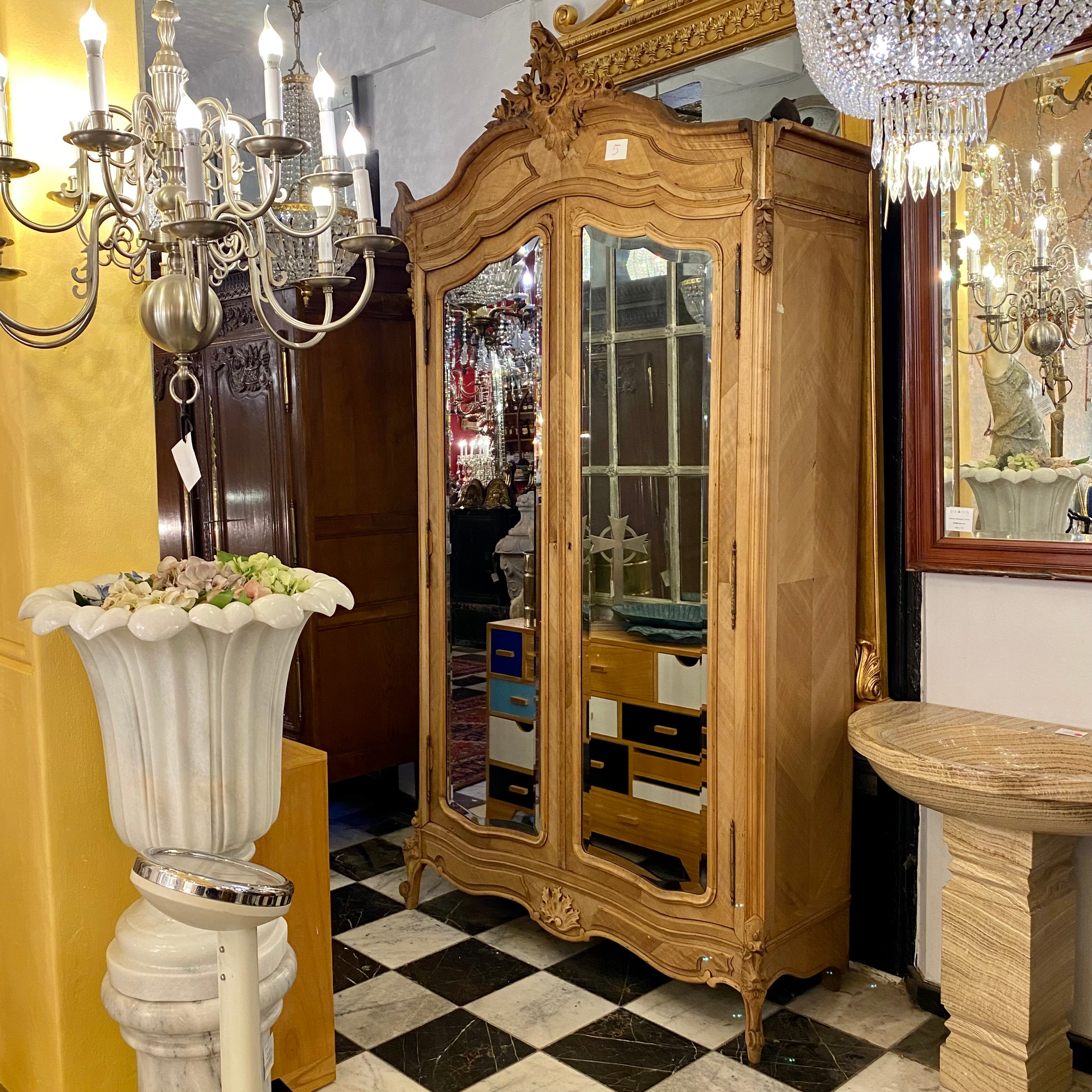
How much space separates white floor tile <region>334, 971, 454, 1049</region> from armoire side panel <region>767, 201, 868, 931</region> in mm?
945

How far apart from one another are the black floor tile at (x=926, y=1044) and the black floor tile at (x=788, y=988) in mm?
292

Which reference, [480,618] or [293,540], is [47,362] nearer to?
[480,618]

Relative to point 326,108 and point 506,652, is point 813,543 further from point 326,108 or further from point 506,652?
point 326,108

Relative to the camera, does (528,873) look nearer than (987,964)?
No

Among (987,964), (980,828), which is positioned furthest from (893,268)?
(987,964)

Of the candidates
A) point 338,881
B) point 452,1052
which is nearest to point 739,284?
point 452,1052

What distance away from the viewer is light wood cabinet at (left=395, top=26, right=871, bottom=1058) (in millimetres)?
2512

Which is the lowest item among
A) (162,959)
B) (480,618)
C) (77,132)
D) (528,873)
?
→ (528,873)

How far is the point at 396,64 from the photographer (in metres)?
4.14

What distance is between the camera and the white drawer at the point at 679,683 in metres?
2.65

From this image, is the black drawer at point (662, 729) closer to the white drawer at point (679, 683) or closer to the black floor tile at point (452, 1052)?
the white drawer at point (679, 683)

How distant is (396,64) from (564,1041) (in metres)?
3.49

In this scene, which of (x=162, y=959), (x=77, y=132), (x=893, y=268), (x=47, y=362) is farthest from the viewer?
(x=893, y=268)

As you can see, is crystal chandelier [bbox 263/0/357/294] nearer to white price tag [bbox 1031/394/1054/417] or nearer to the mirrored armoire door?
the mirrored armoire door
